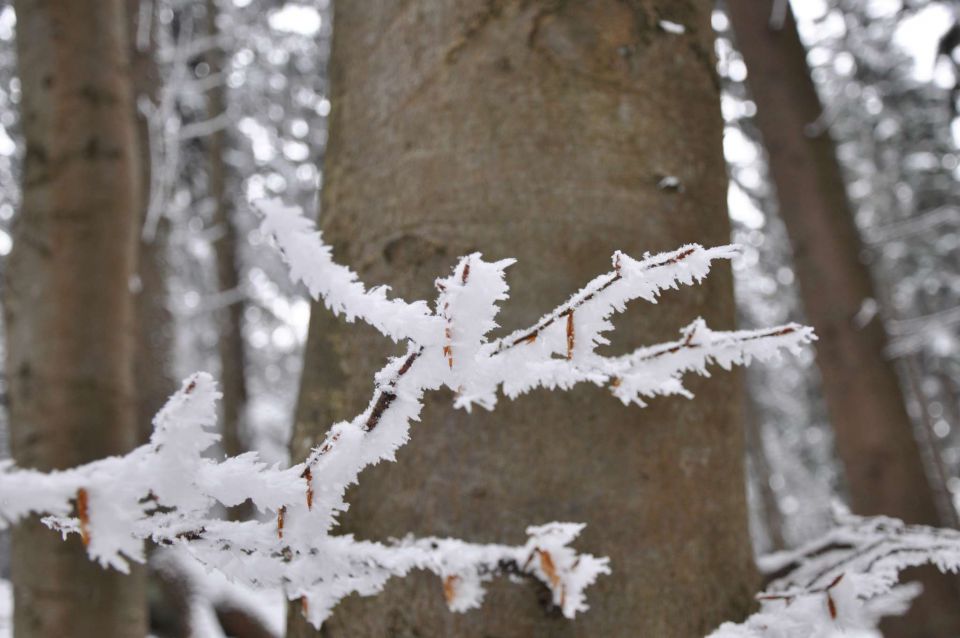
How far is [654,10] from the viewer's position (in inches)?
40.0

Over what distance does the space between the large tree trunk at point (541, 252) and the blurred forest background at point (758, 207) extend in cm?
9

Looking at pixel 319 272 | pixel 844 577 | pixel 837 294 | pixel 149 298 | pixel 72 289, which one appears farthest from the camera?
pixel 149 298

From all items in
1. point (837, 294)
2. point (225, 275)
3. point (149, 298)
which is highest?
point (225, 275)

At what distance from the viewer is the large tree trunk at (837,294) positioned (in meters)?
3.75

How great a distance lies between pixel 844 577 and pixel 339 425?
1.95 feet

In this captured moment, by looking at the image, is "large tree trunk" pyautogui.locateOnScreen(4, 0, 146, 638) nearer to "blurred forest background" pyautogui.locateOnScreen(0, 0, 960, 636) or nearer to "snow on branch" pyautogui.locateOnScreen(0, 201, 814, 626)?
"blurred forest background" pyautogui.locateOnScreen(0, 0, 960, 636)

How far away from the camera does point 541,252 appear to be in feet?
2.94

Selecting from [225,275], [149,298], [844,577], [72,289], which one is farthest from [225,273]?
[844,577]

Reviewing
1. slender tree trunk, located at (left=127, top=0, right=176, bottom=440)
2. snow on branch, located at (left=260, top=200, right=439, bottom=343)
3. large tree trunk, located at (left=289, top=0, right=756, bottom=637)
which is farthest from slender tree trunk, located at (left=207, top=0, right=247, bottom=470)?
snow on branch, located at (left=260, top=200, right=439, bottom=343)

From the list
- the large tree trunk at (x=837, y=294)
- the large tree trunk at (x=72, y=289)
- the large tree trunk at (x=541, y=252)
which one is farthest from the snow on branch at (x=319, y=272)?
the large tree trunk at (x=837, y=294)

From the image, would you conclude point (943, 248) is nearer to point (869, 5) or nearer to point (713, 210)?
point (869, 5)

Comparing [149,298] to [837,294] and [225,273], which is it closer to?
[225,273]

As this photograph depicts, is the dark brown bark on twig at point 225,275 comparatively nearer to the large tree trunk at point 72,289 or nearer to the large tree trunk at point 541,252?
the large tree trunk at point 72,289

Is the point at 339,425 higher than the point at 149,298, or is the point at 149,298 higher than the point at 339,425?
the point at 149,298
